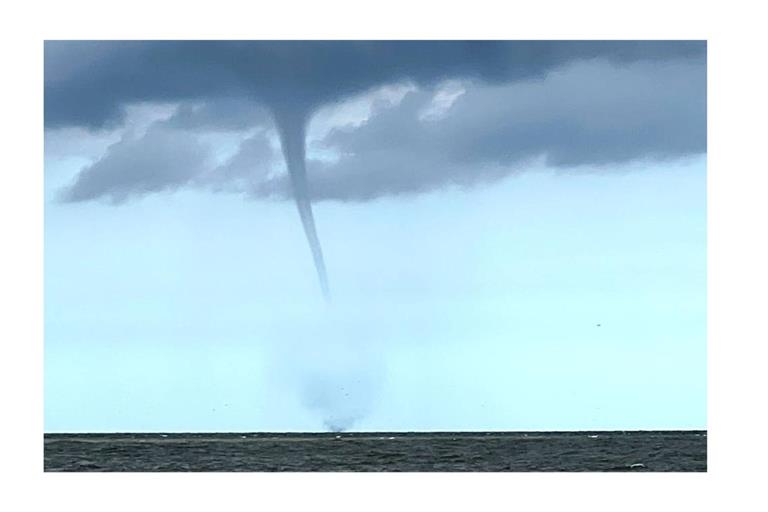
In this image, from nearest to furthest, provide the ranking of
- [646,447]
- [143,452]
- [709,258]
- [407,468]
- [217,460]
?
[709,258] < [407,468] < [217,460] < [143,452] < [646,447]

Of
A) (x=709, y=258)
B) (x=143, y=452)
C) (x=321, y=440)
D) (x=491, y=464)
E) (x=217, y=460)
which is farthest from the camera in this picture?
(x=321, y=440)

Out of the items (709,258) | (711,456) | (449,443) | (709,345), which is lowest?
(449,443)

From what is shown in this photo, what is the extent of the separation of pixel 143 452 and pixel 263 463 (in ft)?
83.9

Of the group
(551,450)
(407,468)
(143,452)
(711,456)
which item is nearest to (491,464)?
(407,468)

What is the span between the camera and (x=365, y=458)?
321 feet

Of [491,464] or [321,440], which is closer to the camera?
[491,464]

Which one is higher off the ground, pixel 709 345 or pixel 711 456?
pixel 709 345

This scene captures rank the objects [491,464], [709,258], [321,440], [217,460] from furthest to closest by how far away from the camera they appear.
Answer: [321,440], [217,460], [491,464], [709,258]

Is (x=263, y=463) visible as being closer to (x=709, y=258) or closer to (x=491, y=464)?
(x=491, y=464)

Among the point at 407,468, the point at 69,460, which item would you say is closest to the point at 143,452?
the point at 69,460

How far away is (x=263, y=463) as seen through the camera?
89688mm

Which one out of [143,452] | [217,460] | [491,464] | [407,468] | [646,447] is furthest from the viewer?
[646,447]

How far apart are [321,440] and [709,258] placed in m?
102

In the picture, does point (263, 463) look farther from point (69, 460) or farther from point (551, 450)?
point (551, 450)
